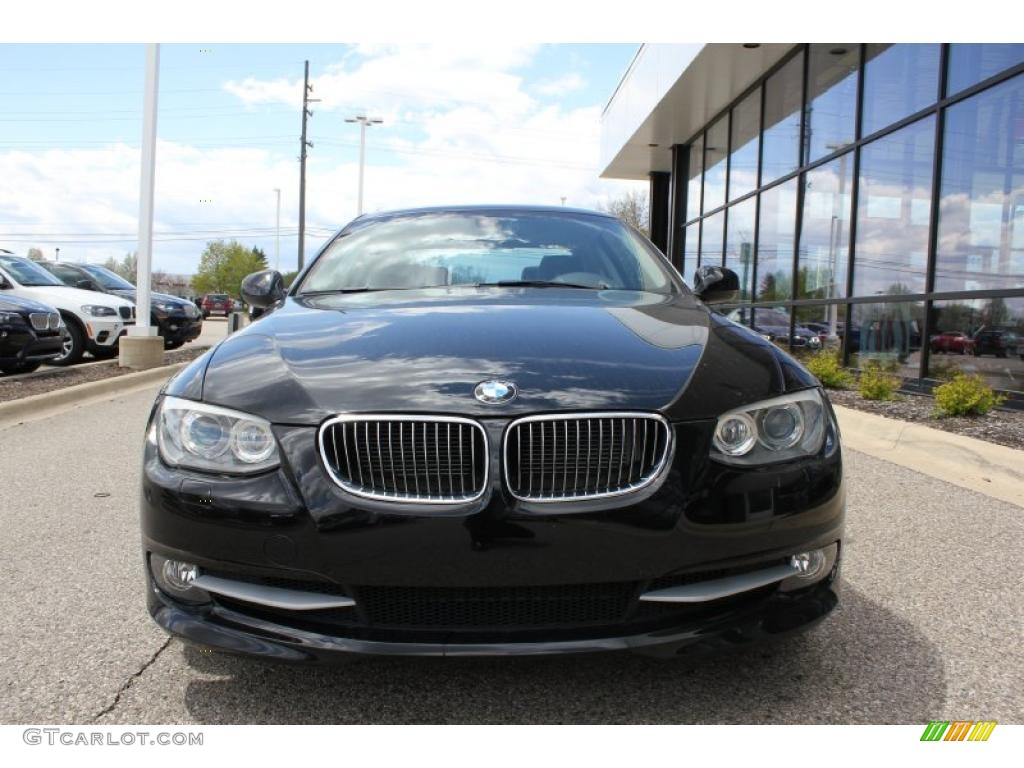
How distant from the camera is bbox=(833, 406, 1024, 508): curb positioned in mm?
4578

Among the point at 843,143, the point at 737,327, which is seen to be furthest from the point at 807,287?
the point at 737,327

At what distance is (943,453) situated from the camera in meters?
5.12

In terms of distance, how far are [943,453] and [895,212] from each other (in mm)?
4884

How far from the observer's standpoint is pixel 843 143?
34.1 feet

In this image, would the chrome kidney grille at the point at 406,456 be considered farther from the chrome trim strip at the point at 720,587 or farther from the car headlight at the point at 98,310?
the car headlight at the point at 98,310

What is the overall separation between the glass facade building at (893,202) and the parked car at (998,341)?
0.01 meters

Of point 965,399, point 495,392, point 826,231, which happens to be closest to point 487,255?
point 495,392

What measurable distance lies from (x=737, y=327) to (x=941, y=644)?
119 centimetres

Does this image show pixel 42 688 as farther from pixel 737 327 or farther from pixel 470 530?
pixel 737 327

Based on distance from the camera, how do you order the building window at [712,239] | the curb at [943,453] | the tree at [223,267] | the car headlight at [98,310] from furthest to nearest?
the tree at [223,267] < the building window at [712,239] < the car headlight at [98,310] < the curb at [943,453]

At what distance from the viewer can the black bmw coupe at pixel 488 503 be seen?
1833mm

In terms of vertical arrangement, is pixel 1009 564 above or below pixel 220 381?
below

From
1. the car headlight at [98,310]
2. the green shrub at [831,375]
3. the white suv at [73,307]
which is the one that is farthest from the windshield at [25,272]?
the green shrub at [831,375]
